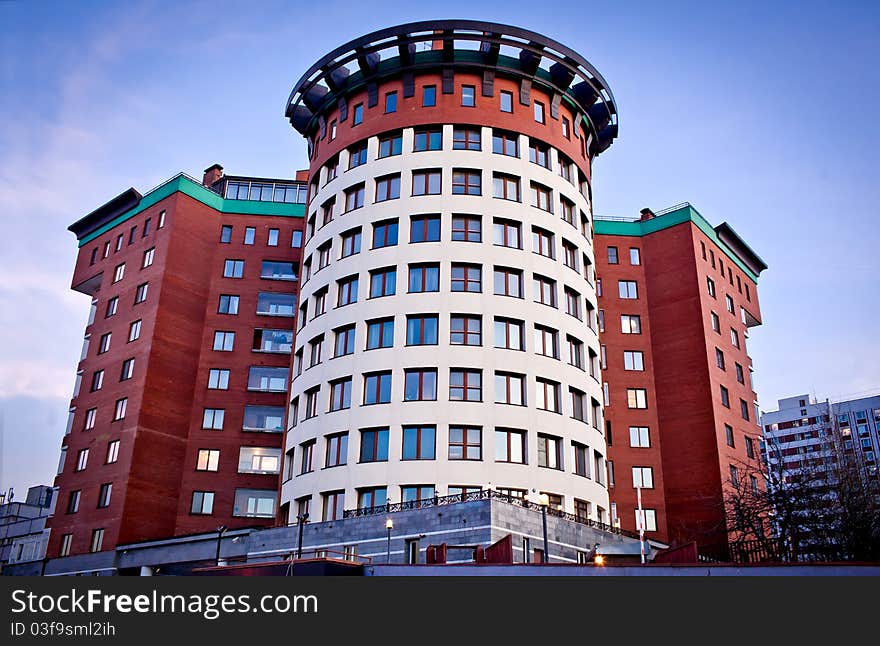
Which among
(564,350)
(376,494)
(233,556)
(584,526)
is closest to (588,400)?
(564,350)

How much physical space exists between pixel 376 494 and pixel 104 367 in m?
33.8

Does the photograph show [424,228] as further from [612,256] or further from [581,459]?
[612,256]

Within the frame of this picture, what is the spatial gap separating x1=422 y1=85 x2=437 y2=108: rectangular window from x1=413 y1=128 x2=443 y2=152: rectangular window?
2.00m

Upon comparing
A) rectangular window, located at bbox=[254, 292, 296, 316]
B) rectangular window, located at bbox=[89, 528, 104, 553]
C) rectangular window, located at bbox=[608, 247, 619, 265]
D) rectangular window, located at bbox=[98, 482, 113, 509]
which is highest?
rectangular window, located at bbox=[608, 247, 619, 265]

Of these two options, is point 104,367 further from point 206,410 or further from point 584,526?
point 584,526

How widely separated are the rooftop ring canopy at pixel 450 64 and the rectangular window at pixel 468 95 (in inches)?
27.7

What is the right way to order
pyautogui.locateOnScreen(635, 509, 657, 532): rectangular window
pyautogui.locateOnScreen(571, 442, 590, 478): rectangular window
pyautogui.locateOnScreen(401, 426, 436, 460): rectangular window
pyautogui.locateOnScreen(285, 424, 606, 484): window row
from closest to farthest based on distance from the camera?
pyautogui.locateOnScreen(401, 426, 436, 460): rectangular window < pyautogui.locateOnScreen(285, 424, 606, 484): window row < pyautogui.locateOnScreen(571, 442, 590, 478): rectangular window < pyautogui.locateOnScreen(635, 509, 657, 532): rectangular window

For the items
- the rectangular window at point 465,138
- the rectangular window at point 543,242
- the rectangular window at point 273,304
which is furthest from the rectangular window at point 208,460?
the rectangular window at point 465,138

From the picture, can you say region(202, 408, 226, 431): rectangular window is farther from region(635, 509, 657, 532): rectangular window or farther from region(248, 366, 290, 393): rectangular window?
region(635, 509, 657, 532): rectangular window

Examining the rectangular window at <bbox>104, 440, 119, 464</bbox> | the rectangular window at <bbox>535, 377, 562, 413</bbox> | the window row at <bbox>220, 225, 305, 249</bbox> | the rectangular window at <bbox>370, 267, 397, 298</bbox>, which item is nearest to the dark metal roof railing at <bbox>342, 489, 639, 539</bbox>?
the rectangular window at <bbox>535, 377, 562, 413</bbox>

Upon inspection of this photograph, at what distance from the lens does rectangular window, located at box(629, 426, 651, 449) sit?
67.7 meters

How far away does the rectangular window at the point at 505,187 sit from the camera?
185 ft

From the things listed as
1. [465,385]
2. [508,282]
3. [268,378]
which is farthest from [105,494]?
[508,282]

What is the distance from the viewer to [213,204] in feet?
249
